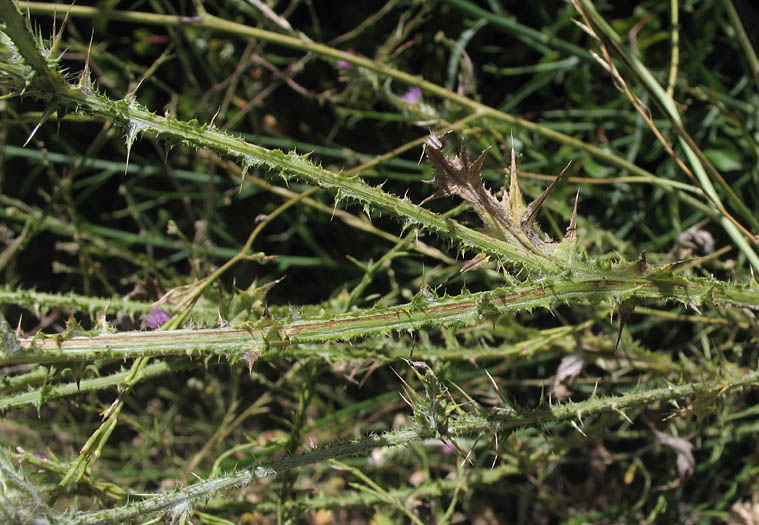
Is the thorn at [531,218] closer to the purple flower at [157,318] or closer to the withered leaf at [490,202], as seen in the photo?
the withered leaf at [490,202]

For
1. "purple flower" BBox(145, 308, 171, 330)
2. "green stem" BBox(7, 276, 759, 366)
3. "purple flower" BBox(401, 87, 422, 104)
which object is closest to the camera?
"green stem" BBox(7, 276, 759, 366)

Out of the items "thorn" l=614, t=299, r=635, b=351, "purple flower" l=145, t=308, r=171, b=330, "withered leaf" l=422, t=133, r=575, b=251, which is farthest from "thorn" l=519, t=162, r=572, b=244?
"purple flower" l=145, t=308, r=171, b=330

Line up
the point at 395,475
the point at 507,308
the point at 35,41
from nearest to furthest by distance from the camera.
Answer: the point at 35,41 < the point at 507,308 < the point at 395,475

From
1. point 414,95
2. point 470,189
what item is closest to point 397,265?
point 414,95

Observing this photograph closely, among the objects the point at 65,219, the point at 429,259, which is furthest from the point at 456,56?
the point at 65,219

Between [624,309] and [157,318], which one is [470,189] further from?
[157,318]

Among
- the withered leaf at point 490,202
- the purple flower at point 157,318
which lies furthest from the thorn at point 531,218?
the purple flower at point 157,318

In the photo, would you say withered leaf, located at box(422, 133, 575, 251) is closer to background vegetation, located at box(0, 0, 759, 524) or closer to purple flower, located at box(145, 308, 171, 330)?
background vegetation, located at box(0, 0, 759, 524)

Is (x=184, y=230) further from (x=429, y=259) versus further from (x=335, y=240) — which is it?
(x=429, y=259)
